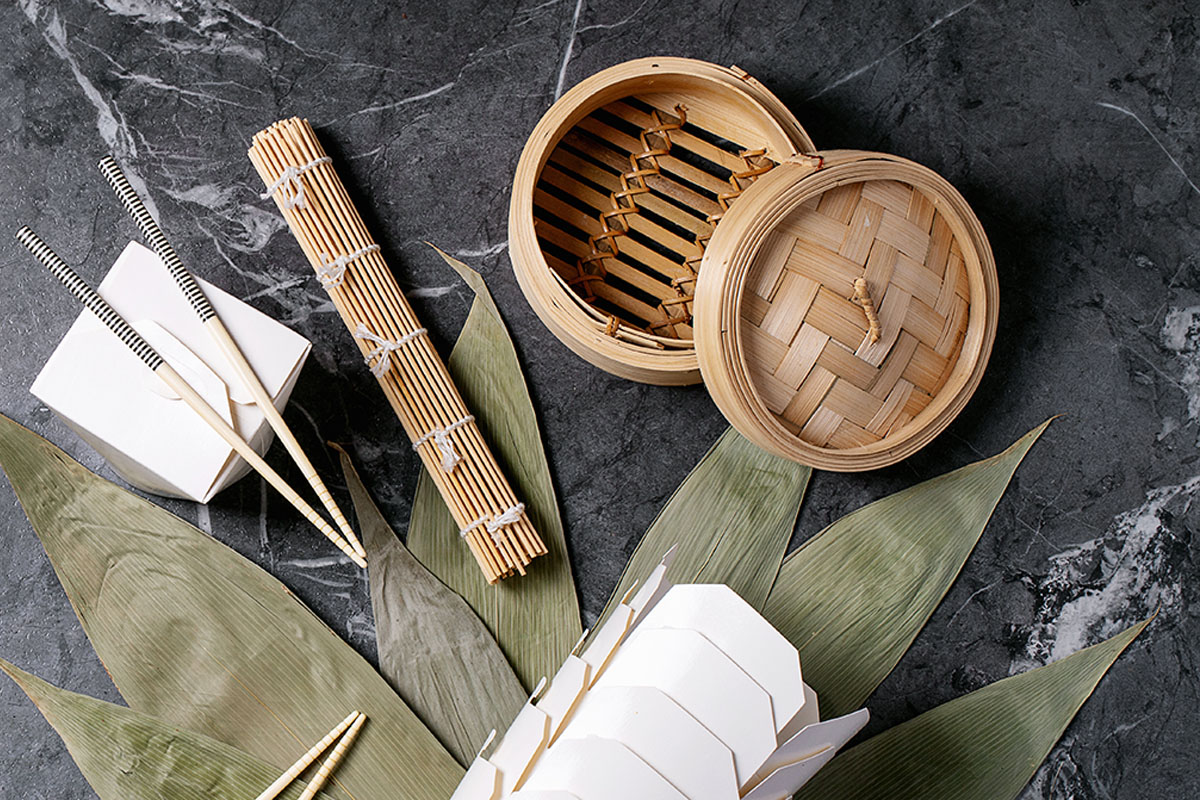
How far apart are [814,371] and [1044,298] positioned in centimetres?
46

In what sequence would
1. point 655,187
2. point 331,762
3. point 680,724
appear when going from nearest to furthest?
point 680,724 < point 331,762 < point 655,187

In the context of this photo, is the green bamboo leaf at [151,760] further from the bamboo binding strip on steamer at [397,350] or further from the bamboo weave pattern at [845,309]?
the bamboo weave pattern at [845,309]

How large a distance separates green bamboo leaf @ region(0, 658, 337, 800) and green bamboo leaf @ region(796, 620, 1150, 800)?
2.22 feet

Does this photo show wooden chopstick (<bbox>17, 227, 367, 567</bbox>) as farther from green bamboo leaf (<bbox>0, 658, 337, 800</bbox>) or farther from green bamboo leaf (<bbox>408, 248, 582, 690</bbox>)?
green bamboo leaf (<bbox>0, 658, 337, 800</bbox>)

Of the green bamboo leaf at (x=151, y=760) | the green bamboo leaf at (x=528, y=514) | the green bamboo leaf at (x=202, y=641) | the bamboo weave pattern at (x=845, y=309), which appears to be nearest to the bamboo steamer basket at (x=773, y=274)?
the bamboo weave pattern at (x=845, y=309)

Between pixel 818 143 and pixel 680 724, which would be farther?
pixel 818 143

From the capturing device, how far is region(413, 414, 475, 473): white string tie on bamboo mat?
1.09 metres

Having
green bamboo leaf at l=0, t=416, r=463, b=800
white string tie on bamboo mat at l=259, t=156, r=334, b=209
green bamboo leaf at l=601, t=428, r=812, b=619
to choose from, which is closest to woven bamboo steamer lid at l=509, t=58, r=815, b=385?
green bamboo leaf at l=601, t=428, r=812, b=619

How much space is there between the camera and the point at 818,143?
1.22 m

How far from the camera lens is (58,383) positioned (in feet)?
3.12

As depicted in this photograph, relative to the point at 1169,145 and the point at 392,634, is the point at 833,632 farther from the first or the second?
the point at 1169,145

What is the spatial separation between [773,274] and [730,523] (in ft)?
1.14

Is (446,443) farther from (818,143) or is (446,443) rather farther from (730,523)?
(818,143)

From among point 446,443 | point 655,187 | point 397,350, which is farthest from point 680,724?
point 655,187
